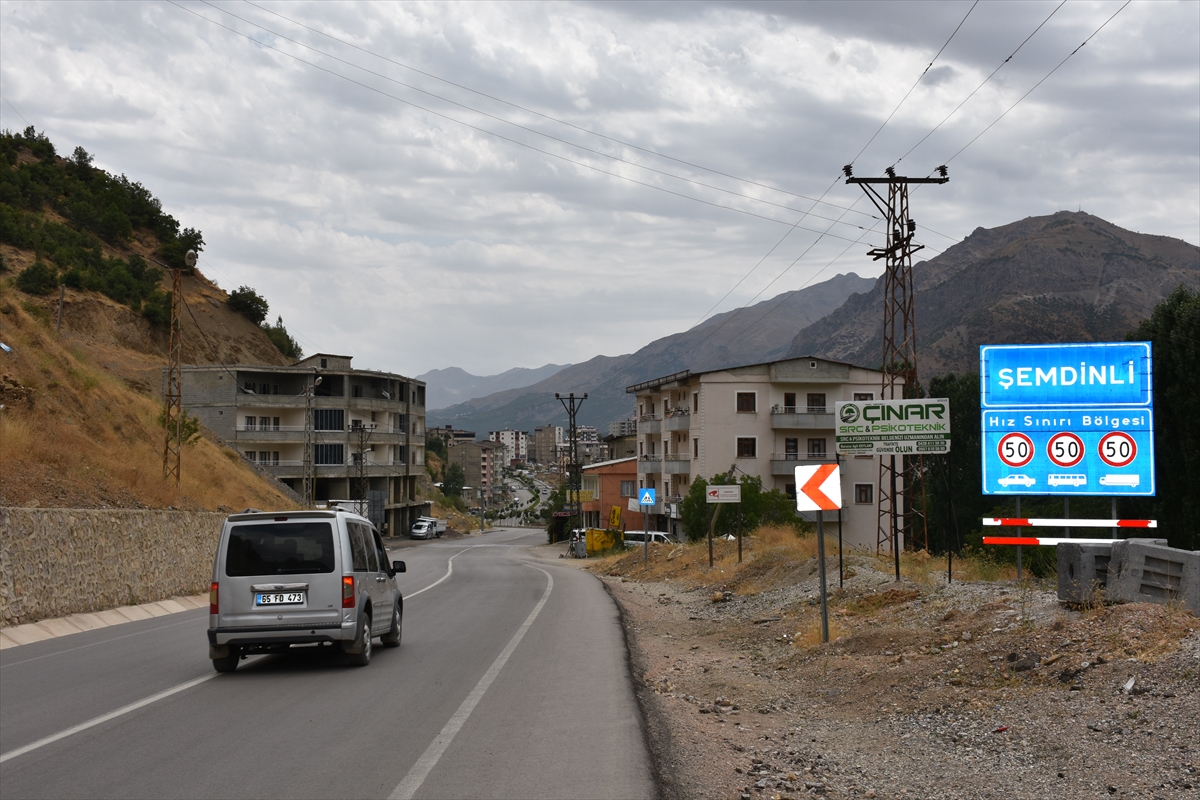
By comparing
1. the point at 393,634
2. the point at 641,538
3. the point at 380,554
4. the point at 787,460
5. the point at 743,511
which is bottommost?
the point at 641,538

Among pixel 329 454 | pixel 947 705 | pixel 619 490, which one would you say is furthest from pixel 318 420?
pixel 947 705

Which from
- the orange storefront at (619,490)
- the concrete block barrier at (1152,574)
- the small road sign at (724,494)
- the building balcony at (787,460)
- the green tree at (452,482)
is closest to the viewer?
the concrete block barrier at (1152,574)

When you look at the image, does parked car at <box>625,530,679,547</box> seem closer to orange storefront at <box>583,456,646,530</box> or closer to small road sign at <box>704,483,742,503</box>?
orange storefront at <box>583,456,646,530</box>

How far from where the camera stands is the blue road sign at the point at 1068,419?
597 inches

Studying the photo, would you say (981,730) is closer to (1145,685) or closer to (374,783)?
(1145,685)

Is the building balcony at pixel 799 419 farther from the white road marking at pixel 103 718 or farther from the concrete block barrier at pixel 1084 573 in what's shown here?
the white road marking at pixel 103 718

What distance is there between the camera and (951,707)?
9016mm

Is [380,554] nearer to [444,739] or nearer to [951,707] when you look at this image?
[444,739]

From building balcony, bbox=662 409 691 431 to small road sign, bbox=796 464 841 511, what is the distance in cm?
5906

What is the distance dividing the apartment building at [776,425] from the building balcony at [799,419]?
7cm

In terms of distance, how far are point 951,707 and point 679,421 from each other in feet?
213

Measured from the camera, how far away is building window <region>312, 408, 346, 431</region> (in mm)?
84625

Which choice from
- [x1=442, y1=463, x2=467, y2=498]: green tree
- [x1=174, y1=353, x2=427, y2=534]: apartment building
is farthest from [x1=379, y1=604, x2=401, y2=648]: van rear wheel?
[x1=442, y1=463, x2=467, y2=498]: green tree

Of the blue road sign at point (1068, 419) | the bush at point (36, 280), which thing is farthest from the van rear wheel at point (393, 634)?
the bush at point (36, 280)
